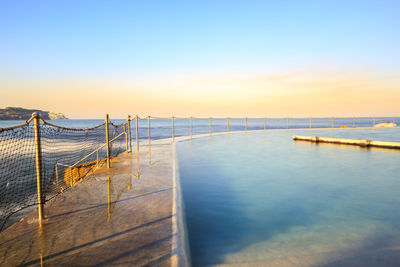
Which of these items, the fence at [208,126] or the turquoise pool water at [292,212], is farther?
the fence at [208,126]

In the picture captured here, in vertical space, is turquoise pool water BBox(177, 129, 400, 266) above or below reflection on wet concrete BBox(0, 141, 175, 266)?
below

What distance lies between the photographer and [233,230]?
10.2 feet

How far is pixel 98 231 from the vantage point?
2.13 m

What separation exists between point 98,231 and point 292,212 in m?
2.89

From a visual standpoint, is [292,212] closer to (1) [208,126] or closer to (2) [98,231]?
(2) [98,231]

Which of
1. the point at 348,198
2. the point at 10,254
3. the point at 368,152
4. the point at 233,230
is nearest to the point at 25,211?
the point at 10,254

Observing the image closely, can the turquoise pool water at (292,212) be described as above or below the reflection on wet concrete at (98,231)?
below

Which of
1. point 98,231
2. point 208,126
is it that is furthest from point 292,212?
point 208,126

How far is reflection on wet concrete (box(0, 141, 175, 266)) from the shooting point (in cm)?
173

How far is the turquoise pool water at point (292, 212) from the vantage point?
2516 millimetres

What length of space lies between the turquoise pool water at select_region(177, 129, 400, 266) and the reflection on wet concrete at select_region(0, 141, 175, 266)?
2.04 ft

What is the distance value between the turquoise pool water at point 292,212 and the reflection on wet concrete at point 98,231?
0.62 meters

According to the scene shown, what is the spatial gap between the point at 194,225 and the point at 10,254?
205 centimetres

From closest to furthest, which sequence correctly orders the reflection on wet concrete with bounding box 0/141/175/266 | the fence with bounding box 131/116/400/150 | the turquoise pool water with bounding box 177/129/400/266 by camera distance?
the reflection on wet concrete with bounding box 0/141/175/266 < the turquoise pool water with bounding box 177/129/400/266 < the fence with bounding box 131/116/400/150
